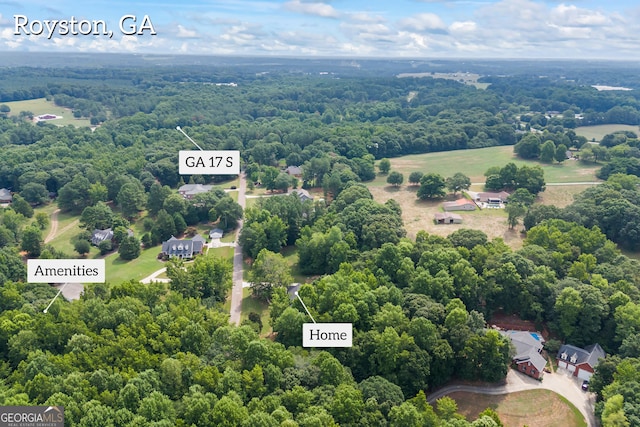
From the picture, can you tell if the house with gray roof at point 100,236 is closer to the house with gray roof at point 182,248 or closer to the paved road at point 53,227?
the paved road at point 53,227

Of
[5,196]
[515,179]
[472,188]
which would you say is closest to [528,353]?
[515,179]

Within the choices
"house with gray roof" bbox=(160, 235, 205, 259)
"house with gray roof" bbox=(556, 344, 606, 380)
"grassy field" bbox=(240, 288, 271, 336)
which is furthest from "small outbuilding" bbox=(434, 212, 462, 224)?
"house with gray roof" bbox=(160, 235, 205, 259)

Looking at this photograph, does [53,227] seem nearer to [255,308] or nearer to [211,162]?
[255,308]

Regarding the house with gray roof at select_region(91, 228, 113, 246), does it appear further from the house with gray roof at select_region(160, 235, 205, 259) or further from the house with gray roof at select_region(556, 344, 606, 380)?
the house with gray roof at select_region(556, 344, 606, 380)

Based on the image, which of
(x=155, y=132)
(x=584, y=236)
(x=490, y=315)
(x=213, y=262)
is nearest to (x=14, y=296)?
(x=213, y=262)

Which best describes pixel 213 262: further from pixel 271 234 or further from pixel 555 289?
pixel 555 289

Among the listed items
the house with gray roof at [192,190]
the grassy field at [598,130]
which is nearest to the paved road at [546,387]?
the house with gray roof at [192,190]
